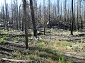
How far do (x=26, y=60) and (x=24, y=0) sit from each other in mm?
6430

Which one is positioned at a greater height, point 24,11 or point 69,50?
point 24,11

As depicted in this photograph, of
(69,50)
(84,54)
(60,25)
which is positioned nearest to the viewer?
(84,54)

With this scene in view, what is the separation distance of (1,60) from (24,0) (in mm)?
6358

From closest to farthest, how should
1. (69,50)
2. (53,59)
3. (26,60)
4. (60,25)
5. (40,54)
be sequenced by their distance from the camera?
(26,60)
(53,59)
(40,54)
(69,50)
(60,25)

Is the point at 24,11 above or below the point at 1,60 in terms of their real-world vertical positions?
above

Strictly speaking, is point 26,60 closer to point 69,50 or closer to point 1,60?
point 1,60

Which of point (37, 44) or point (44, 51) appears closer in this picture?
point (44, 51)

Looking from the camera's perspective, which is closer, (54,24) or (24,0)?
(24,0)

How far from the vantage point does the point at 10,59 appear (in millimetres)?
13281

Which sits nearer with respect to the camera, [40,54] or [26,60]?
[26,60]

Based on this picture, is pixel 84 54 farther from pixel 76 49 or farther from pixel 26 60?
pixel 26 60

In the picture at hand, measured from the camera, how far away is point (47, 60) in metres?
13.5

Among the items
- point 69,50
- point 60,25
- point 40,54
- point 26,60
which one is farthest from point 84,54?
point 60,25

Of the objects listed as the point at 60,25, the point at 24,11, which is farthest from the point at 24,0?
the point at 60,25
